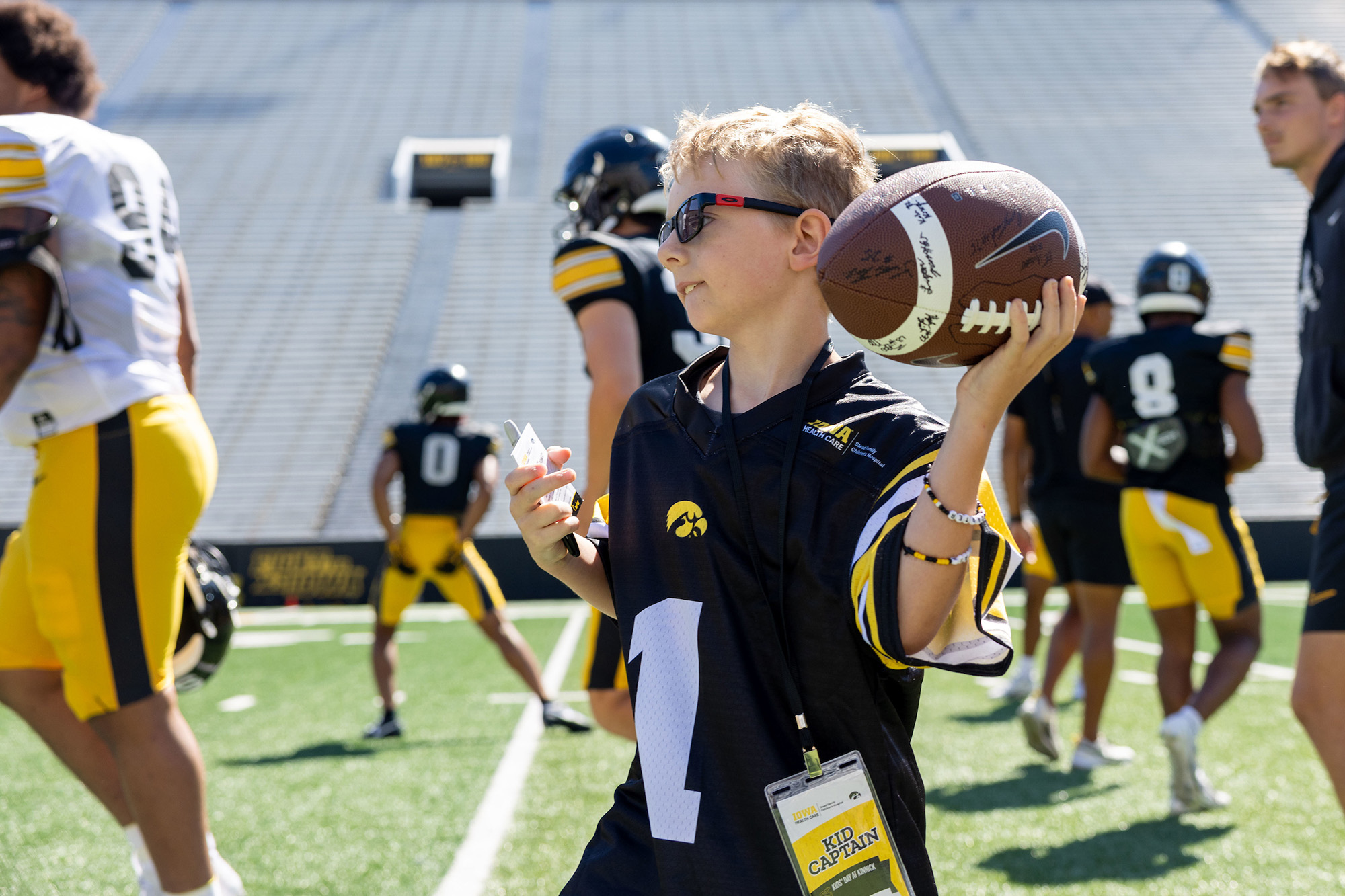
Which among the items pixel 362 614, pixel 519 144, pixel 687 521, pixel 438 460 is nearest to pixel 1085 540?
pixel 438 460

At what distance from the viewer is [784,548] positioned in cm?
142

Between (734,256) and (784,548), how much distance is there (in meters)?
0.42

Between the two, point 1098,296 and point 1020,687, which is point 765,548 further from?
point 1020,687

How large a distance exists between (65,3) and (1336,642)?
35826 millimetres

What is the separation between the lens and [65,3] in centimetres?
3039

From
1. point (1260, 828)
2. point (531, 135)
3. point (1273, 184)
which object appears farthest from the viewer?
point (531, 135)

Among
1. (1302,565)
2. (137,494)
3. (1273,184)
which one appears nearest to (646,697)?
(137,494)

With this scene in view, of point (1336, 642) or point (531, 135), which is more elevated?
point (1336, 642)

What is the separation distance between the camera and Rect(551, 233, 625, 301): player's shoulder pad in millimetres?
2662

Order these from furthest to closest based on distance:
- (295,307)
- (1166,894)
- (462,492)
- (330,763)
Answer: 1. (295,307)
2. (462,492)
3. (330,763)
4. (1166,894)

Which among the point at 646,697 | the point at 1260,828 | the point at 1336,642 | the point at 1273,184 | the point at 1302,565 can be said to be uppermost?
the point at 646,697

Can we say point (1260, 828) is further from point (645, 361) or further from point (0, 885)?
point (0, 885)

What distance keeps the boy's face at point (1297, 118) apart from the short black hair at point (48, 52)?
9.40 feet

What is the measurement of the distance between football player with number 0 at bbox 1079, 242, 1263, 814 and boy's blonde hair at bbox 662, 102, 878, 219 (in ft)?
10.2
